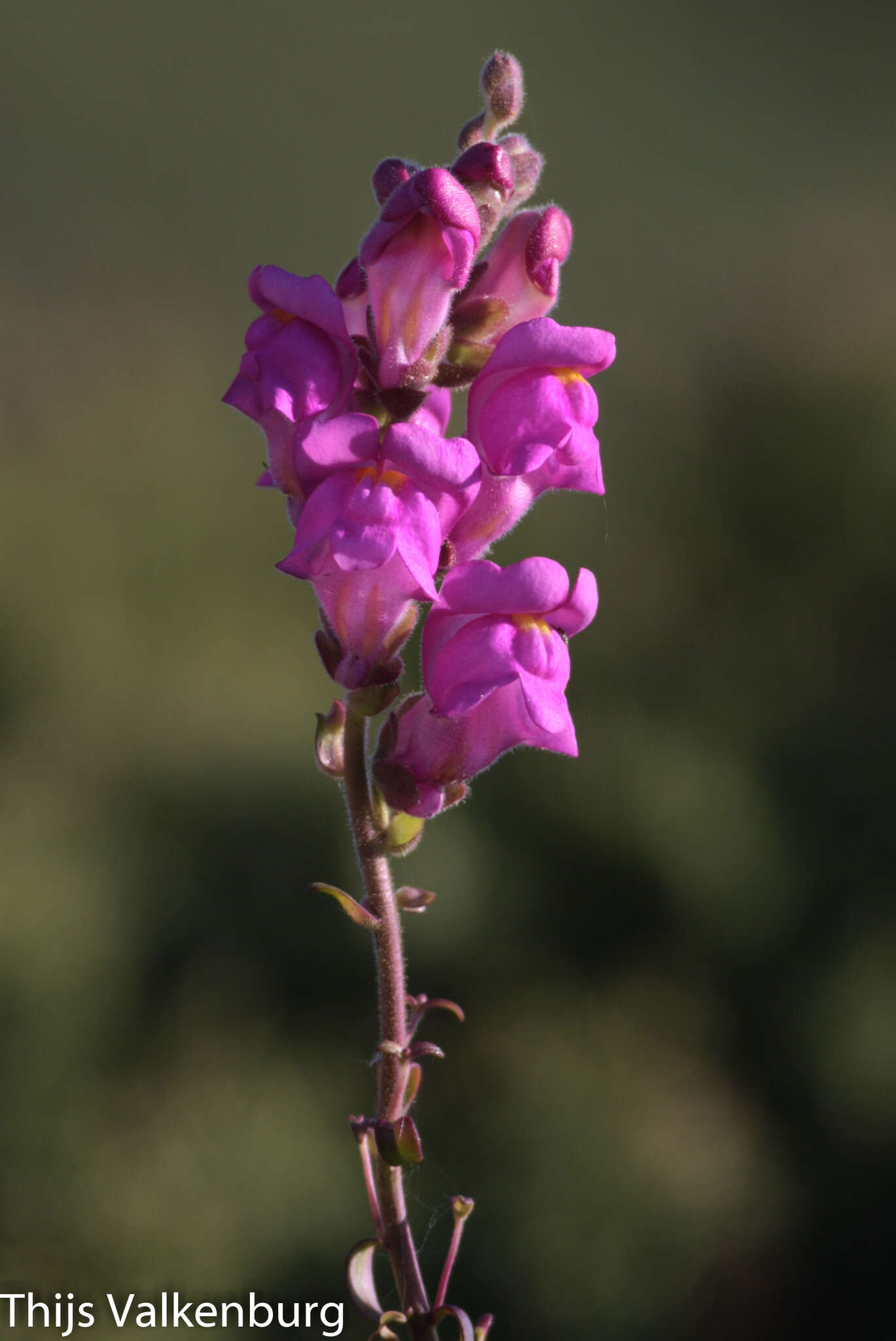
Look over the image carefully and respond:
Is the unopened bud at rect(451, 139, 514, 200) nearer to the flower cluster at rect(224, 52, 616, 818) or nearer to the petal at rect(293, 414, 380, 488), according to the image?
the flower cluster at rect(224, 52, 616, 818)

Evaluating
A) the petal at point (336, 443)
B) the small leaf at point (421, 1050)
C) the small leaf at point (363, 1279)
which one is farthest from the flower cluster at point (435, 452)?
the small leaf at point (363, 1279)

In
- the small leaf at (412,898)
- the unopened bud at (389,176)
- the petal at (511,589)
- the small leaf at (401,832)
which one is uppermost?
the unopened bud at (389,176)

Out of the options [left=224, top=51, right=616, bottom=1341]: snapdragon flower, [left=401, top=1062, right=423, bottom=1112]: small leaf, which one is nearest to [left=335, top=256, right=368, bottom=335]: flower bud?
[left=224, top=51, right=616, bottom=1341]: snapdragon flower

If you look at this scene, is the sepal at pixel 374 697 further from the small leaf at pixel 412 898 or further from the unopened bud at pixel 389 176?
the unopened bud at pixel 389 176

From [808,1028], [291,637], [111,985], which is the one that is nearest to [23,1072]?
[111,985]

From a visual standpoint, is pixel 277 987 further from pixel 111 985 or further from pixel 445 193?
pixel 445 193

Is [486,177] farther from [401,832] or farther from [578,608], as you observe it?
[401,832]
